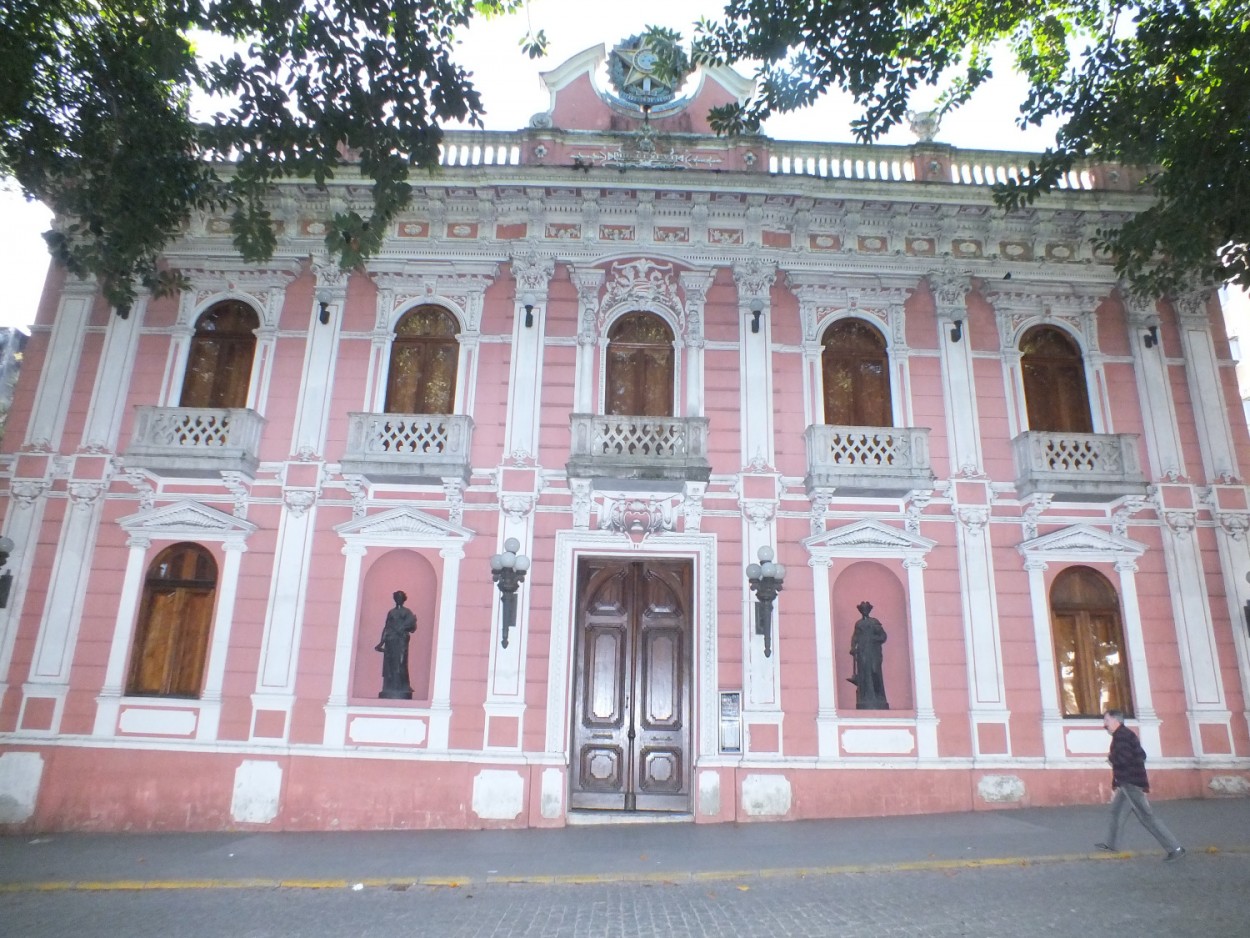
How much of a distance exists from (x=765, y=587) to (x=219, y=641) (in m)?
7.30

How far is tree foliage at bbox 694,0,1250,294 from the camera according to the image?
7.52m

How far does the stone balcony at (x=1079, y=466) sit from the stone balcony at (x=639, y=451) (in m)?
4.59

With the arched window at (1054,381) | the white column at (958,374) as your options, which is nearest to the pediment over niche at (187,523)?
the white column at (958,374)

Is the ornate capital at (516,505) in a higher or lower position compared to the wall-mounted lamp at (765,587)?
higher

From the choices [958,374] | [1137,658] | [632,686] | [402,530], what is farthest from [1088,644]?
[402,530]

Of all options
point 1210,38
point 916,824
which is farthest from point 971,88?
point 916,824

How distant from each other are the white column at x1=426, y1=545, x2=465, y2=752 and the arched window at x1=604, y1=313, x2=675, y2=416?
3169 millimetres

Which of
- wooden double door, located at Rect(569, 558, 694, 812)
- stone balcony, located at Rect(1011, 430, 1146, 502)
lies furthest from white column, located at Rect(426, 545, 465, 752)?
stone balcony, located at Rect(1011, 430, 1146, 502)

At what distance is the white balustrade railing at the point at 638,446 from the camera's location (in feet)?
33.5

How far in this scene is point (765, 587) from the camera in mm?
9703

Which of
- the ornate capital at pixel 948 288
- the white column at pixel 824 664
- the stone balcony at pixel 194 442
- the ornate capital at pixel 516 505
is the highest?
the ornate capital at pixel 948 288

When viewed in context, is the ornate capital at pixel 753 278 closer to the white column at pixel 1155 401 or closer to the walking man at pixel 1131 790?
the white column at pixel 1155 401

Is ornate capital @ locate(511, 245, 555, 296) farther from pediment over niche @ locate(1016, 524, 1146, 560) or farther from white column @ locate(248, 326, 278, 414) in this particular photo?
pediment over niche @ locate(1016, 524, 1146, 560)

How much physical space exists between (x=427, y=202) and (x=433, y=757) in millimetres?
8056
